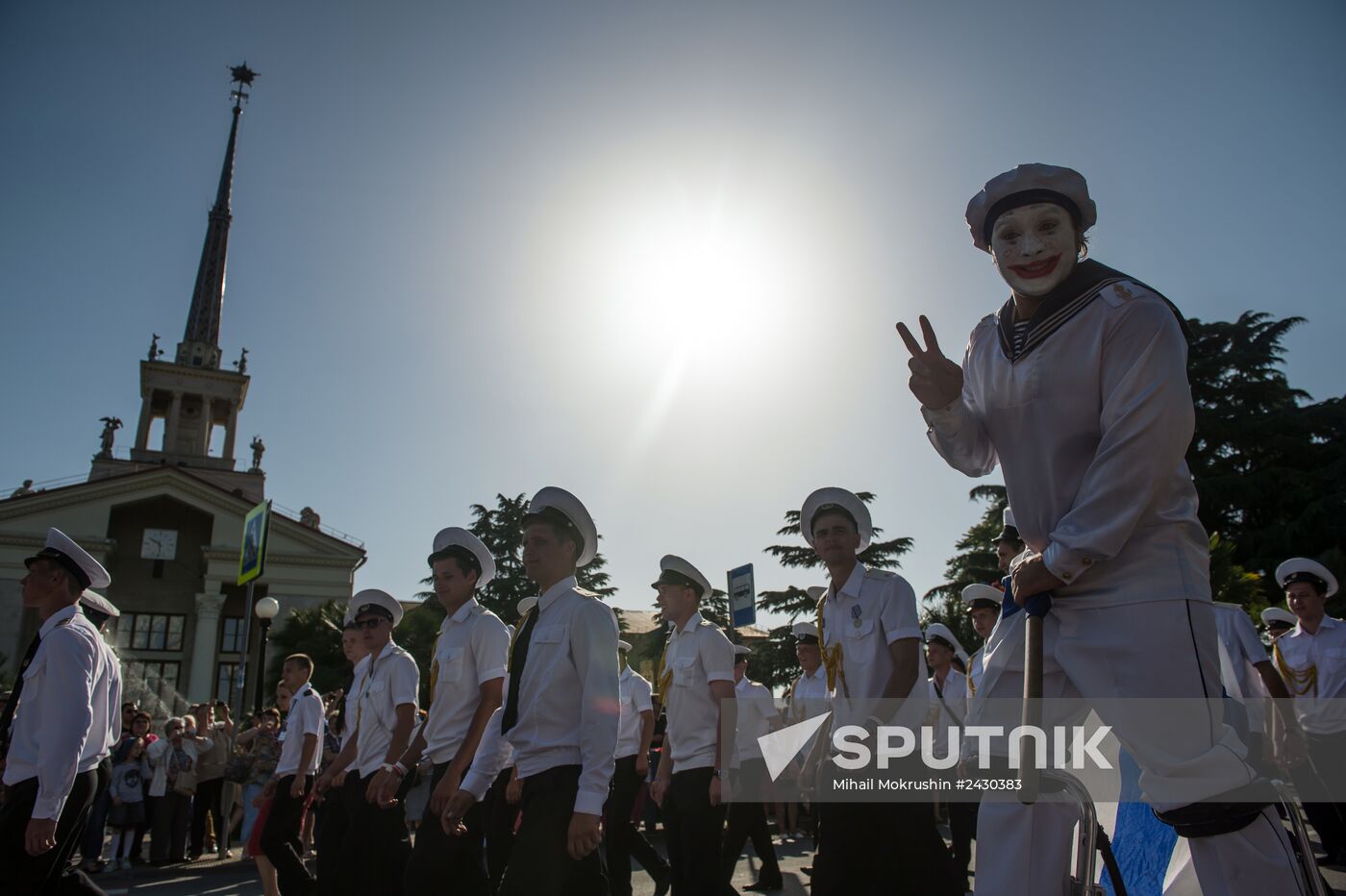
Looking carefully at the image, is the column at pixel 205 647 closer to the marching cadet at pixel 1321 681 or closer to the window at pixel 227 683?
the window at pixel 227 683

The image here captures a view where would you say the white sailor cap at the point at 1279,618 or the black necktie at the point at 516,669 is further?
the white sailor cap at the point at 1279,618

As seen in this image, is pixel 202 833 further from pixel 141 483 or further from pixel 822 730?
pixel 141 483

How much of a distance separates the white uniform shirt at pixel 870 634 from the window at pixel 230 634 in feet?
162

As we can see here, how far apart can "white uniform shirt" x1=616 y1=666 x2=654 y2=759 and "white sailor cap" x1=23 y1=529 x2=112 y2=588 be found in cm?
447

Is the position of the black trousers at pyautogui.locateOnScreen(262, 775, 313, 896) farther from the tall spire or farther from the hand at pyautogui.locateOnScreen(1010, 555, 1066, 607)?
the tall spire

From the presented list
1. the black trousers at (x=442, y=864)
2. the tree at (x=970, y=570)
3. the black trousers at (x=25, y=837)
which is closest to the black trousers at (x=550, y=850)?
the black trousers at (x=442, y=864)

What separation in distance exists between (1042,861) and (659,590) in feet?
16.9

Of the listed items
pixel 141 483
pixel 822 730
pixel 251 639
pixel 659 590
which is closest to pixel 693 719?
pixel 659 590

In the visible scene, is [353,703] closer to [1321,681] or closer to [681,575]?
[681,575]

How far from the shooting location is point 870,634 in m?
4.95

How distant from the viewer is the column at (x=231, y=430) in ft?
263

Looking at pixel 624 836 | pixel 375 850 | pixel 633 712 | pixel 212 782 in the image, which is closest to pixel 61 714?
pixel 375 850

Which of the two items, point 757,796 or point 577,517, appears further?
point 757,796

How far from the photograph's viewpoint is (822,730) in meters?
4.85
